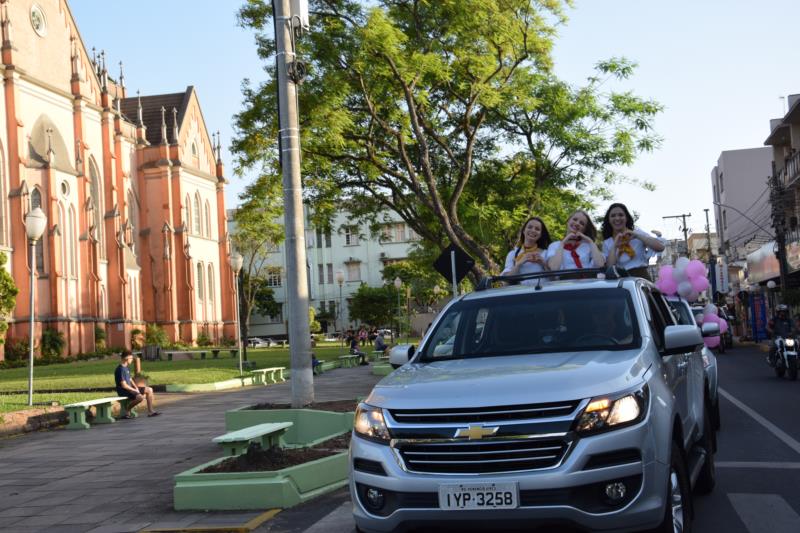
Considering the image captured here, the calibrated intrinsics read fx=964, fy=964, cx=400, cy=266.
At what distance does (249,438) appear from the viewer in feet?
27.8

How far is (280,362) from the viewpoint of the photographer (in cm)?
3884

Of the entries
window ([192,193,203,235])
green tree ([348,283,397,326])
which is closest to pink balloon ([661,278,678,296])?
window ([192,193,203,235])

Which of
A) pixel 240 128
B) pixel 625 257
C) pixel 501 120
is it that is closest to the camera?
pixel 625 257

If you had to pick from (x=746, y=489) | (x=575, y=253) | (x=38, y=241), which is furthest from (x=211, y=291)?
(x=746, y=489)

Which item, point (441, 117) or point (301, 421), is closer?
point (301, 421)

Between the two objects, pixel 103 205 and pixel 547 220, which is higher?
pixel 103 205

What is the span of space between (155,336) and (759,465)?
55.0 m

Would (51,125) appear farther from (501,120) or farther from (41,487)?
(41,487)

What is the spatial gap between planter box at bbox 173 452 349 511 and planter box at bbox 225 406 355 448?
2927 millimetres

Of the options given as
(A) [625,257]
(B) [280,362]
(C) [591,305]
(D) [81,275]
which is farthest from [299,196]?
(D) [81,275]

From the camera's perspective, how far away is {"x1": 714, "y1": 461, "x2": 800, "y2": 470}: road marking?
29.0ft

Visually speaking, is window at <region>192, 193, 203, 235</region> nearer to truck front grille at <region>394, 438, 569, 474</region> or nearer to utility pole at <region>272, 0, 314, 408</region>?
utility pole at <region>272, 0, 314, 408</region>

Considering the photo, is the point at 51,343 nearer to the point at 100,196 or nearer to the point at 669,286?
the point at 100,196

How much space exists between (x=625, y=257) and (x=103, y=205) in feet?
175
